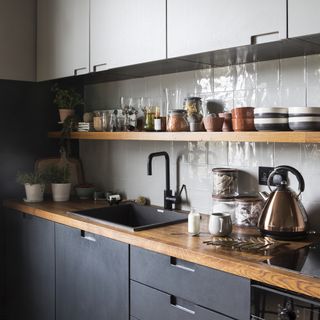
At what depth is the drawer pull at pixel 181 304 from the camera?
1773mm

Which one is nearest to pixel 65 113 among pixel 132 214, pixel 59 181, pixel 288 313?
pixel 59 181

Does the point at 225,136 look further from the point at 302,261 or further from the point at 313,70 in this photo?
the point at 302,261

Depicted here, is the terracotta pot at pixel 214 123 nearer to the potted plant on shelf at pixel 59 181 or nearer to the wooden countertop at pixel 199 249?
the wooden countertop at pixel 199 249

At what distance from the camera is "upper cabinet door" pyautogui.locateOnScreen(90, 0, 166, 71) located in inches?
87.6

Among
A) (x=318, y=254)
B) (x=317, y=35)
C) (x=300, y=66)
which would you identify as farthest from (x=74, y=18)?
(x=318, y=254)

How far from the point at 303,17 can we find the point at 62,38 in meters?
1.70

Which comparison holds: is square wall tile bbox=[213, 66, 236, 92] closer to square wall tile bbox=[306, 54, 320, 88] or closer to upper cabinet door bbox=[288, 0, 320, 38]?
square wall tile bbox=[306, 54, 320, 88]

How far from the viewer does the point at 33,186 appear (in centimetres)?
294

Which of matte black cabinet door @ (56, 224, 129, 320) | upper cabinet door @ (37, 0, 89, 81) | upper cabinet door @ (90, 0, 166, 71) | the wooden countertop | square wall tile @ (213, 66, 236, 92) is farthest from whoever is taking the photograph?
upper cabinet door @ (37, 0, 89, 81)

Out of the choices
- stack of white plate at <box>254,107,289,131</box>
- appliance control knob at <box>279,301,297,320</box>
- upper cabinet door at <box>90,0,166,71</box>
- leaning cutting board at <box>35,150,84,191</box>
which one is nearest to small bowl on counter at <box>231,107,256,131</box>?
stack of white plate at <box>254,107,289,131</box>

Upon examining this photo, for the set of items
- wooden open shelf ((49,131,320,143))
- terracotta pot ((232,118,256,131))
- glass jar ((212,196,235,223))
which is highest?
terracotta pot ((232,118,256,131))

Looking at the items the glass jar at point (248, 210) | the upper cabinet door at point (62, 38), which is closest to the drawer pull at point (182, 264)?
the glass jar at point (248, 210)

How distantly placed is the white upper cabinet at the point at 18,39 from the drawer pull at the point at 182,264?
180 cm

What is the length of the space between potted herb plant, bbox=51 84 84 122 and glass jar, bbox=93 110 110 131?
0.95ft
